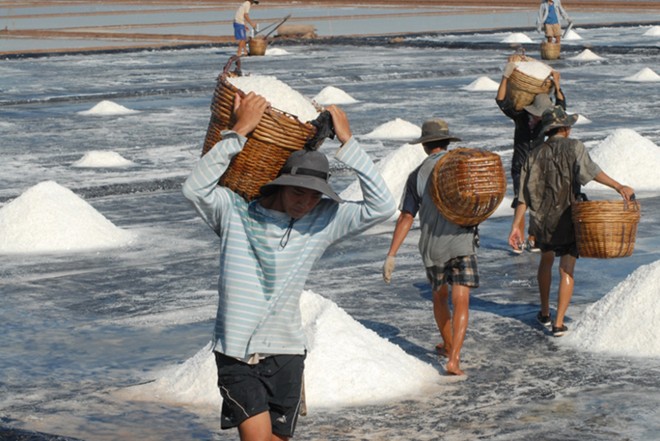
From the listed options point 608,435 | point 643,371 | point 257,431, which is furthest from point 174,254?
point 257,431

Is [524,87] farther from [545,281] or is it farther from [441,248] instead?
[441,248]

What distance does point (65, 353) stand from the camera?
25.8ft

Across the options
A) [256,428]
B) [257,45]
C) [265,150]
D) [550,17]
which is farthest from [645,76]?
[256,428]

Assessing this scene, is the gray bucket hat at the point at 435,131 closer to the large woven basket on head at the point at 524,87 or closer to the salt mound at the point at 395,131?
the large woven basket on head at the point at 524,87

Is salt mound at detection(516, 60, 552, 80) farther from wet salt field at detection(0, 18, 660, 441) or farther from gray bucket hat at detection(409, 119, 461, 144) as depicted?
gray bucket hat at detection(409, 119, 461, 144)

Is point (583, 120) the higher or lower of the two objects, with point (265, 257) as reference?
lower

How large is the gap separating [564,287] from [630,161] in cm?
561

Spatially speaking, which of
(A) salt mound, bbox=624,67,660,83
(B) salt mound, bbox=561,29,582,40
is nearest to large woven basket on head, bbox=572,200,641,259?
(A) salt mound, bbox=624,67,660,83

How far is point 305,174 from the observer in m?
4.81

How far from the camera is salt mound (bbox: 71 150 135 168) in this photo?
16.1 metres

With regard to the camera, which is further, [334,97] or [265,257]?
[334,97]

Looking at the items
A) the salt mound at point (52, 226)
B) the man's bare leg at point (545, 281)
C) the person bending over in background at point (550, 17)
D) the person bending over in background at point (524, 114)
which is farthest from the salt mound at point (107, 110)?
the man's bare leg at point (545, 281)

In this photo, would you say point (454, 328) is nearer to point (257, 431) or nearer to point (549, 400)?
point (549, 400)

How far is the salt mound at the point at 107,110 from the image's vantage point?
22062mm
